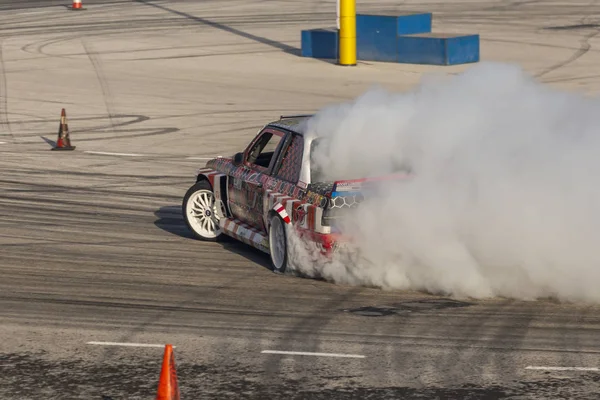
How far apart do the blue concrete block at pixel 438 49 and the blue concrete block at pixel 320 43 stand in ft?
6.83

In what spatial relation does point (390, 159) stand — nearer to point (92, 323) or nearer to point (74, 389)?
point (92, 323)

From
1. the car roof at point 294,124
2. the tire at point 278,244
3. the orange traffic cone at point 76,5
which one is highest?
the car roof at point 294,124

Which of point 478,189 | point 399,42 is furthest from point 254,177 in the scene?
point 399,42

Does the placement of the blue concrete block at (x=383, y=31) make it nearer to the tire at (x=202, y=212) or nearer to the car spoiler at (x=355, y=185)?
the tire at (x=202, y=212)

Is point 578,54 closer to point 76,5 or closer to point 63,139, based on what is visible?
point 63,139

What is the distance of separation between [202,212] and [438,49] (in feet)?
65.9

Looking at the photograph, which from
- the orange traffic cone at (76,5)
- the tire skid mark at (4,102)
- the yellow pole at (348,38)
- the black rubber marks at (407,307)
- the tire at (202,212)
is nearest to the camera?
the black rubber marks at (407,307)

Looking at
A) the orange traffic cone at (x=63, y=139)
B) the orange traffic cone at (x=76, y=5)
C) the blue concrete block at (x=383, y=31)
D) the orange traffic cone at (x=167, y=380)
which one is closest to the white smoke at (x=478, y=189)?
the orange traffic cone at (x=167, y=380)

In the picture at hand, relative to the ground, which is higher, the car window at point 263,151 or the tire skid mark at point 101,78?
the car window at point 263,151

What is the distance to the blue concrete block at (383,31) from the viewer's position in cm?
3391

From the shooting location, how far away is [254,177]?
13070mm

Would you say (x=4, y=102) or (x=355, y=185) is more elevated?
(x=355, y=185)

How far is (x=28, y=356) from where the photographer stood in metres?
9.25

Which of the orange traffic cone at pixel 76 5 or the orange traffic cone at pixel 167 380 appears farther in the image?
the orange traffic cone at pixel 76 5
